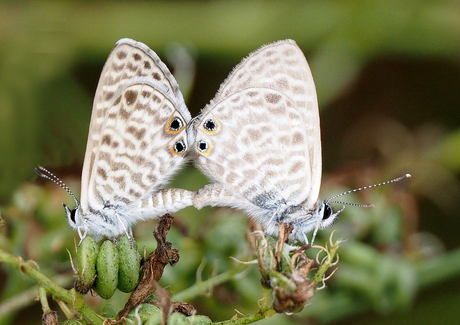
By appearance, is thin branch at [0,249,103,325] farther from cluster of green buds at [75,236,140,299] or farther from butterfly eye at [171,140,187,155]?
butterfly eye at [171,140,187,155]

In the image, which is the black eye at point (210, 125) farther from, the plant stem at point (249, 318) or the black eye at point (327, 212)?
the plant stem at point (249, 318)

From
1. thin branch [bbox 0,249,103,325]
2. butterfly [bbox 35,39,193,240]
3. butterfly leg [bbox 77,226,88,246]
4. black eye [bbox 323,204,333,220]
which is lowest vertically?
thin branch [bbox 0,249,103,325]

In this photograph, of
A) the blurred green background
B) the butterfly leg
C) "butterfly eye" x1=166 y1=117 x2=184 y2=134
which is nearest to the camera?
the butterfly leg

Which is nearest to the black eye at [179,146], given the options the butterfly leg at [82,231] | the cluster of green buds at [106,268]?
the butterfly leg at [82,231]

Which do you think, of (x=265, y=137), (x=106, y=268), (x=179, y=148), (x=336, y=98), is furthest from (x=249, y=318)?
(x=336, y=98)

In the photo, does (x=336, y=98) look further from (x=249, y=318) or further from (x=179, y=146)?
(x=249, y=318)

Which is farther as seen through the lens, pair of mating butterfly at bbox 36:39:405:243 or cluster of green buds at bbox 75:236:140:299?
pair of mating butterfly at bbox 36:39:405:243

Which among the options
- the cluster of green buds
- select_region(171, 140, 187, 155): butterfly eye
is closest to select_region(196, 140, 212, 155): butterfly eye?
select_region(171, 140, 187, 155): butterfly eye

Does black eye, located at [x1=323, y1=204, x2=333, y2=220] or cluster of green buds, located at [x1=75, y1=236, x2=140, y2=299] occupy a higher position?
black eye, located at [x1=323, y1=204, x2=333, y2=220]
